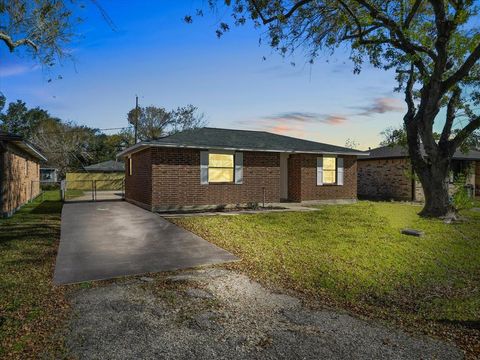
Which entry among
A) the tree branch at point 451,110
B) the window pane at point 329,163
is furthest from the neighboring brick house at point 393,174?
the tree branch at point 451,110

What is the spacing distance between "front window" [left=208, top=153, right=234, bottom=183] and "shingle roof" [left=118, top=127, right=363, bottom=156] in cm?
58

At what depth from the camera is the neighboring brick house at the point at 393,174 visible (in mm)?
23016

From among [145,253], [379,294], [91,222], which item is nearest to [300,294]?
[379,294]

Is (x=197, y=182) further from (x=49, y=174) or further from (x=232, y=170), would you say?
(x=49, y=174)

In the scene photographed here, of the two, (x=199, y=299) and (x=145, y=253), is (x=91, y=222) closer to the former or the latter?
(x=145, y=253)

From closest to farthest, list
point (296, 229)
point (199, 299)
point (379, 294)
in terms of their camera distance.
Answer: point (199, 299), point (379, 294), point (296, 229)

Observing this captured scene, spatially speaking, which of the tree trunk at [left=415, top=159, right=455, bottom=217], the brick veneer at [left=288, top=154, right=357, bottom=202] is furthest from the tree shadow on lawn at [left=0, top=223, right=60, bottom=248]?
the tree trunk at [left=415, top=159, right=455, bottom=217]

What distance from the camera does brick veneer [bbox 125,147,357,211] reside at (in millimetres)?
15211

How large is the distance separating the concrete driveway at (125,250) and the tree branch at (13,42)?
6.18m

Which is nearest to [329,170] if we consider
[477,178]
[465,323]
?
[465,323]

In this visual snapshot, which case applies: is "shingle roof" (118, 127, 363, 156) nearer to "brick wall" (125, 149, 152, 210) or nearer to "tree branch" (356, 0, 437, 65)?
"brick wall" (125, 149, 152, 210)

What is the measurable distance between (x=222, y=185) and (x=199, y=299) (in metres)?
11.1

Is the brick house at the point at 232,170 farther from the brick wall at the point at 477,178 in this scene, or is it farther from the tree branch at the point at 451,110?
the brick wall at the point at 477,178

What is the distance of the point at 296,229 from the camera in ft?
38.2
